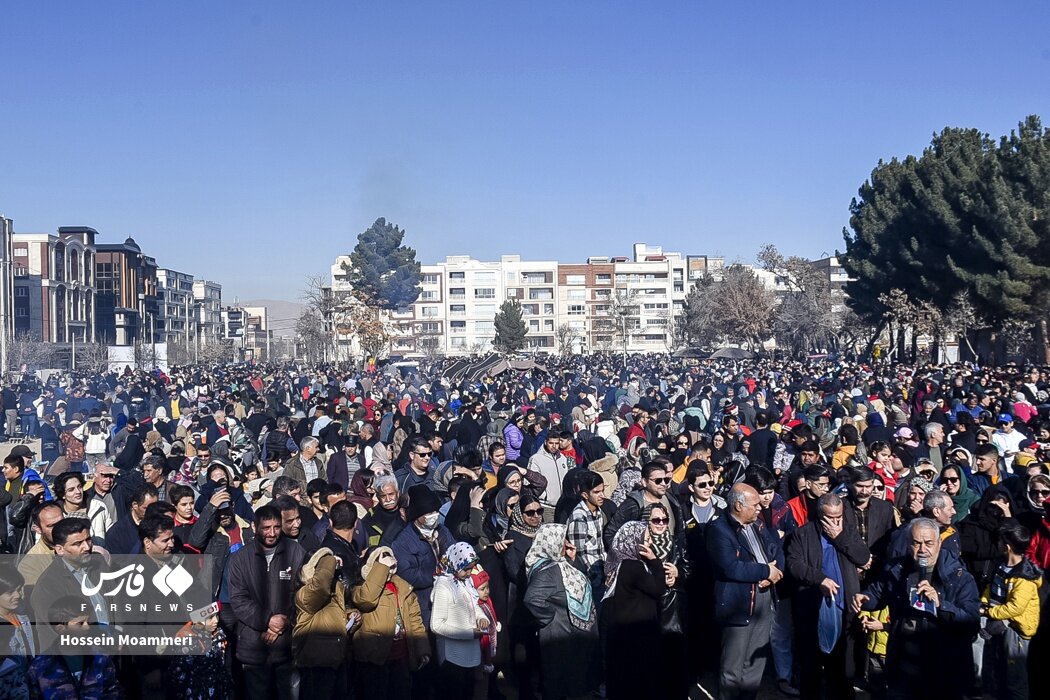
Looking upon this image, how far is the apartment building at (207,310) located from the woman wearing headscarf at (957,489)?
127 meters

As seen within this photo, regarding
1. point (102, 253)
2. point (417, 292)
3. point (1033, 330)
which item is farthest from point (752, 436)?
point (102, 253)

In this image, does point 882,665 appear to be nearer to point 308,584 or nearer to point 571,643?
point 571,643

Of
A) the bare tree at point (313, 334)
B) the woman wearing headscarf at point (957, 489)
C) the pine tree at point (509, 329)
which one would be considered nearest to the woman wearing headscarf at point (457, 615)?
the woman wearing headscarf at point (957, 489)

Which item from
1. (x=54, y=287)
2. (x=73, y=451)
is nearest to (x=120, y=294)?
(x=54, y=287)

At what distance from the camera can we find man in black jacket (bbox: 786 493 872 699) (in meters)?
5.93

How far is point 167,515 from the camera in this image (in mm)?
5664

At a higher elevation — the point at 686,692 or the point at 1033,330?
the point at 1033,330

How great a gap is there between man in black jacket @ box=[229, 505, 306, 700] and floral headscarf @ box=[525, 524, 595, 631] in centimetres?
135

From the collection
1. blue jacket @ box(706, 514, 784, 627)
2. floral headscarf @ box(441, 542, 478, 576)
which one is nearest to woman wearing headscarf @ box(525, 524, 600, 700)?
floral headscarf @ box(441, 542, 478, 576)

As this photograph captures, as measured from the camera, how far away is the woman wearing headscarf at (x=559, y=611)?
19.5 feet

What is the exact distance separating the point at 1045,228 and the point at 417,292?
48.3 m

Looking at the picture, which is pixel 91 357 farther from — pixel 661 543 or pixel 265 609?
pixel 661 543

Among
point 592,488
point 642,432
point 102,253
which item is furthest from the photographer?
point 102,253

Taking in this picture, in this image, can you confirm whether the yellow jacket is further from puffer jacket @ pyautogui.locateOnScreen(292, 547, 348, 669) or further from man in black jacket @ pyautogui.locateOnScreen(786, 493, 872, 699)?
puffer jacket @ pyautogui.locateOnScreen(292, 547, 348, 669)
